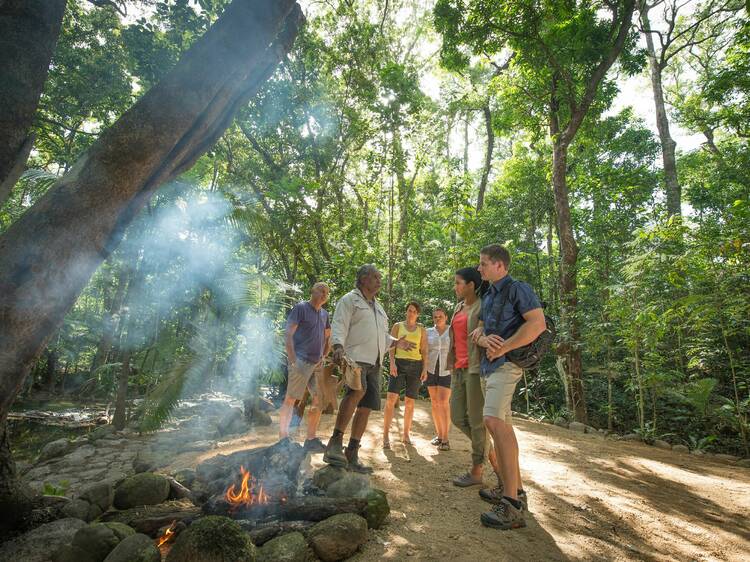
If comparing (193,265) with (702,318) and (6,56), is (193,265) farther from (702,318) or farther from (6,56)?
(702,318)

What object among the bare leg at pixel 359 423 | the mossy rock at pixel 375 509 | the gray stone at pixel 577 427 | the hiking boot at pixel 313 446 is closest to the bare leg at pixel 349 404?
the bare leg at pixel 359 423

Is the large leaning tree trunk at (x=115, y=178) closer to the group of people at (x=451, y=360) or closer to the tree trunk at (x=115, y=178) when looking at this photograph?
the tree trunk at (x=115, y=178)

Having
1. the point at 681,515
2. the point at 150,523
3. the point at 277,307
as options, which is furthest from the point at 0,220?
the point at 681,515

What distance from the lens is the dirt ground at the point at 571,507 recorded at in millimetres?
2785

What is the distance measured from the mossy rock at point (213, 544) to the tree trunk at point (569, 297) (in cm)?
814

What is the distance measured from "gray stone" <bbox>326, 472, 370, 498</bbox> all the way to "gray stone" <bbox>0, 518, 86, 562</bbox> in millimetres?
1925

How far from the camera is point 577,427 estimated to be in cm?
856

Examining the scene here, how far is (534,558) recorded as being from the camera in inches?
103

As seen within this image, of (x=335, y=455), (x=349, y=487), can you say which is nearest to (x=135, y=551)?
(x=349, y=487)

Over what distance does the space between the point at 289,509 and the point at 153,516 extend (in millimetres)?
1103

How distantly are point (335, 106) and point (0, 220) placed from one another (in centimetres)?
1274

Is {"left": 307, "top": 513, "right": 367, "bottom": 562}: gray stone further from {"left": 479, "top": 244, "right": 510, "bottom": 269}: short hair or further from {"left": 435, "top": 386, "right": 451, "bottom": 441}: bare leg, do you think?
{"left": 435, "top": 386, "right": 451, "bottom": 441}: bare leg

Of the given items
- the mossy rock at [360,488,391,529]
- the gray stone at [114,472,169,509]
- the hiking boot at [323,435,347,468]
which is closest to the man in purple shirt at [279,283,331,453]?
the hiking boot at [323,435,347,468]

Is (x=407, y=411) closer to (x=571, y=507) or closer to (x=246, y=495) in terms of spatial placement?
(x=571, y=507)
